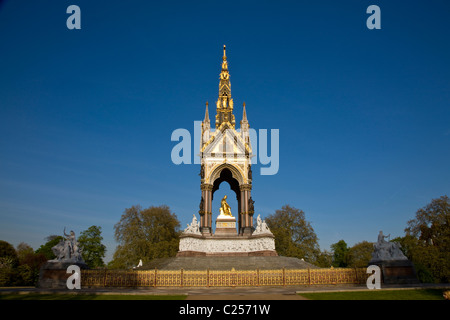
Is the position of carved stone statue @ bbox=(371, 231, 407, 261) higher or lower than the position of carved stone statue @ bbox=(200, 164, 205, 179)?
lower

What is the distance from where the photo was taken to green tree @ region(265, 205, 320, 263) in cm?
4400

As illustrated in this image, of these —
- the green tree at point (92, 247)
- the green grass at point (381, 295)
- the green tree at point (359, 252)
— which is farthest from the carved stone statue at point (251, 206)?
the green tree at point (359, 252)

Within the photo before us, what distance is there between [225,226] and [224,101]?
1488 cm

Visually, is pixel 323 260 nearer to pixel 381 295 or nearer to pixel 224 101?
pixel 224 101

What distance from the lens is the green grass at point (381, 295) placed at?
1099 cm

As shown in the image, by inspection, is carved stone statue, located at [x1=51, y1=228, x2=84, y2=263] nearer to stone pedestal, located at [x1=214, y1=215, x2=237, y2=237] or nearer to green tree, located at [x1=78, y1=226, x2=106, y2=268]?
stone pedestal, located at [x1=214, y1=215, x2=237, y2=237]

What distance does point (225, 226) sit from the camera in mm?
28156

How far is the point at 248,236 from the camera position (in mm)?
26516

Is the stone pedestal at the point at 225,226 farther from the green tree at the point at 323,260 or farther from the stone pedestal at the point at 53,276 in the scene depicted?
the green tree at the point at 323,260

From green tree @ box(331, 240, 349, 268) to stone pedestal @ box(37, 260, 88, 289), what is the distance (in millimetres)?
59562

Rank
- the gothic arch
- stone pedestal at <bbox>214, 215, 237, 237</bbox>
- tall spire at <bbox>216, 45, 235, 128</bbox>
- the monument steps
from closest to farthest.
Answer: the monument steps < stone pedestal at <bbox>214, 215, 237, 237</bbox> < the gothic arch < tall spire at <bbox>216, 45, 235, 128</bbox>

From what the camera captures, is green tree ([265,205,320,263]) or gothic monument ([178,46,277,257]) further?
green tree ([265,205,320,263])

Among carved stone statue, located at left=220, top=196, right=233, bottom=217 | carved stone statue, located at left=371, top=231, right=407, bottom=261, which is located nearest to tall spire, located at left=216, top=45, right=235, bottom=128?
carved stone statue, located at left=220, top=196, right=233, bottom=217
